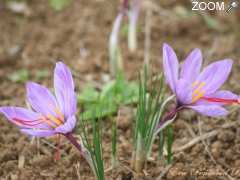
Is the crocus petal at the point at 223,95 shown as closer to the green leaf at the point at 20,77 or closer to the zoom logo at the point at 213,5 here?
the green leaf at the point at 20,77

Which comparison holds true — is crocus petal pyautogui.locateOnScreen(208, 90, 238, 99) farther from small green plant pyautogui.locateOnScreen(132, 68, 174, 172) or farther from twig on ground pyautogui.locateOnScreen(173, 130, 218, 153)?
twig on ground pyautogui.locateOnScreen(173, 130, 218, 153)

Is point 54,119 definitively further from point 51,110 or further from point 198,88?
point 198,88

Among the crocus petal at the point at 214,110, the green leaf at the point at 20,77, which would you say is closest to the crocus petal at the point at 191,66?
the crocus petal at the point at 214,110

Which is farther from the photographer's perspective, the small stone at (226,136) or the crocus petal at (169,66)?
the small stone at (226,136)

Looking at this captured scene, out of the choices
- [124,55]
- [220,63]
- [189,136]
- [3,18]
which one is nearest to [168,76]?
[220,63]

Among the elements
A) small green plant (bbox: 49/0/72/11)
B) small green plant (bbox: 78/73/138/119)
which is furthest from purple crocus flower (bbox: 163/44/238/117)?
small green plant (bbox: 49/0/72/11)

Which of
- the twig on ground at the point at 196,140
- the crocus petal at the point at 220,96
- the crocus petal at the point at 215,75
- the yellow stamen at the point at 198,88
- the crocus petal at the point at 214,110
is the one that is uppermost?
the crocus petal at the point at 215,75

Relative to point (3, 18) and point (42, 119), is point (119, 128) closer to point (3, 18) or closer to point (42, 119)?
point (42, 119)
